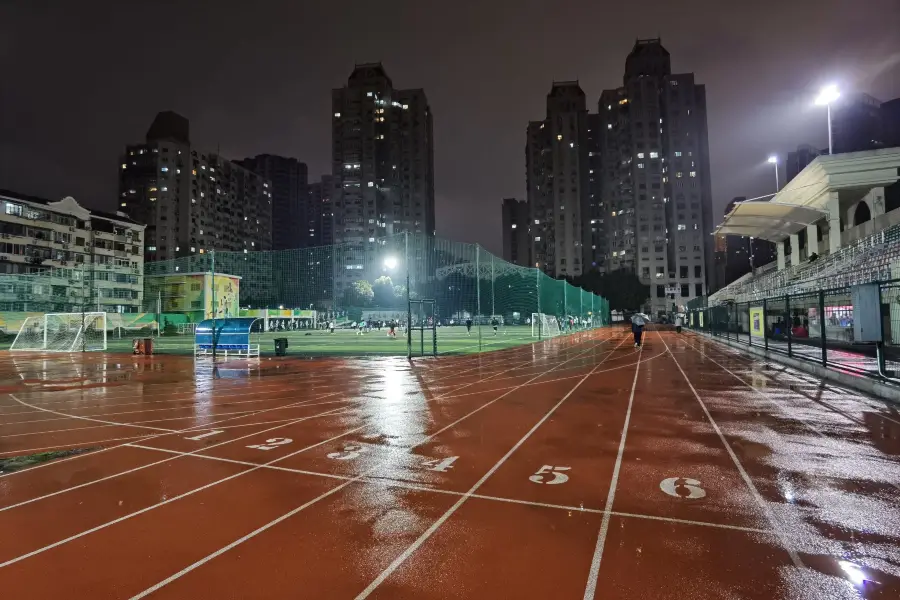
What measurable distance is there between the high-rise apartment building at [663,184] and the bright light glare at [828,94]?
106810 mm

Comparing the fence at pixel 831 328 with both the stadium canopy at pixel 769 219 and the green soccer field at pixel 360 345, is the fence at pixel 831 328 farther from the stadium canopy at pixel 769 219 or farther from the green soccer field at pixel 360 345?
the green soccer field at pixel 360 345

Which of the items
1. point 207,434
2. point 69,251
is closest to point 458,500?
point 207,434

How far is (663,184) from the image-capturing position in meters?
130

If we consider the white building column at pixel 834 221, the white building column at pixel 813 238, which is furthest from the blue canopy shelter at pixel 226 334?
the white building column at pixel 813 238

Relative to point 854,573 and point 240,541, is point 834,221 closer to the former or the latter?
point 854,573

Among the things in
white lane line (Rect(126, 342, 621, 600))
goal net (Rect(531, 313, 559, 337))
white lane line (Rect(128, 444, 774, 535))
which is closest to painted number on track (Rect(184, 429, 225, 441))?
white lane line (Rect(128, 444, 774, 535))

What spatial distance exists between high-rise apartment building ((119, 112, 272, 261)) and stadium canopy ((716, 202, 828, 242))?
402ft

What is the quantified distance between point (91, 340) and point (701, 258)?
415 feet

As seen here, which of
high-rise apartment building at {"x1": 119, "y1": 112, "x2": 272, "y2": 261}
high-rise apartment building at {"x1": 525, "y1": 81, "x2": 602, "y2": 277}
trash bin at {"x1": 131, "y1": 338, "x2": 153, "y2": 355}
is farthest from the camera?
high-rise apartment building at {"x1": 525, "y1": 81, "x2": 602, "y2": 277}

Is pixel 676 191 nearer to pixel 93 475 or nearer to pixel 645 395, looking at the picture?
pixel 645 395

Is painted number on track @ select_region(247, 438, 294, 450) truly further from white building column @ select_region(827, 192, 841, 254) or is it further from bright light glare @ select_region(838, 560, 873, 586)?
white building column @ select_region(827, 192, 841, 254)

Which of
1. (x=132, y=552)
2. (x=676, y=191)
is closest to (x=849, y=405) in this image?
(x=132, y=552)

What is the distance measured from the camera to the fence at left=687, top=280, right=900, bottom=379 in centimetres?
1084

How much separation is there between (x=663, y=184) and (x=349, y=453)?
141173 millimetres
